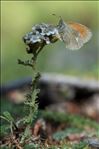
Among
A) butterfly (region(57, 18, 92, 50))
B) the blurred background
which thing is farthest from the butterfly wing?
the blurred background

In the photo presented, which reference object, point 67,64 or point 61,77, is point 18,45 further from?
point 61,77

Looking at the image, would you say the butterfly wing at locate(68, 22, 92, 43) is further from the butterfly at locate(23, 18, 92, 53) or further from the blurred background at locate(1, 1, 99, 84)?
the blurred background at locate(1, 1, 99, 84)

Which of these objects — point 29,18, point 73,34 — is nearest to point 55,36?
point 73,34

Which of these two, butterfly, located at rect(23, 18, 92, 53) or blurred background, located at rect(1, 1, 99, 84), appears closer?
butterfly, located at rect(23, 18, 92, 53)

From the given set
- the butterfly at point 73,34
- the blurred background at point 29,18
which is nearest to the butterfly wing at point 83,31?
the butterfly at point 73,34

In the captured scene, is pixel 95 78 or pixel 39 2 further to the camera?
pixel 39 2

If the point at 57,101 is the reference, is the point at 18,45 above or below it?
above

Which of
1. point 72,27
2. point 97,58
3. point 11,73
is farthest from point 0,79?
point 72,27

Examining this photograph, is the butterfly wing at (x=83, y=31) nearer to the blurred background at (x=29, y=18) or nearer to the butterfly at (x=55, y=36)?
the butterfly at (x=55, y=36)

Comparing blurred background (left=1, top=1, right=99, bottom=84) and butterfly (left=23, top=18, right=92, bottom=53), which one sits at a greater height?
blurred background (left=1, top=1, right=99, bottom=84)
